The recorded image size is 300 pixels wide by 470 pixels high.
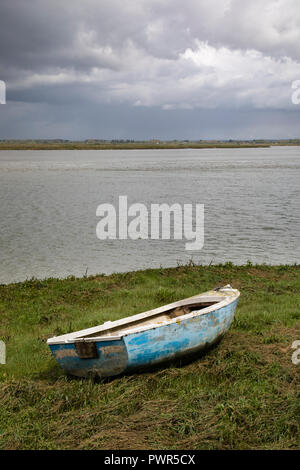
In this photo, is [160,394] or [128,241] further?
[128,241]

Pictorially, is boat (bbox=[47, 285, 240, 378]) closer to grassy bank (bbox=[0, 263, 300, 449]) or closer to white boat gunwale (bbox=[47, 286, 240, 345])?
white boat gunwale (bbox=[47, 286, 240, 345])

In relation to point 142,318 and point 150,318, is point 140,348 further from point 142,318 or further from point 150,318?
point 150,318

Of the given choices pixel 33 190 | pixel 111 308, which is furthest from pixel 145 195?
pixel 111 308

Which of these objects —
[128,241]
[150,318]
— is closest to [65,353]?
[150,318]

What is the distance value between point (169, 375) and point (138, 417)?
1300mm

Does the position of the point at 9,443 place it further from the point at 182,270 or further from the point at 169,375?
the point at 182,270

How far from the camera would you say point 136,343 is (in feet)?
22.1

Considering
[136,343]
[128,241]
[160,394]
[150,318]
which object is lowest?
[160,394]

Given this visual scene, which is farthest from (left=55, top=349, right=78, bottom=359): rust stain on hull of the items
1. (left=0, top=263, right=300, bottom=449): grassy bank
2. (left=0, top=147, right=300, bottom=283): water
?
(left=0, top=147, right=300, bottom=283): water

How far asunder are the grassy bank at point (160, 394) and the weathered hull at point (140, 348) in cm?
20

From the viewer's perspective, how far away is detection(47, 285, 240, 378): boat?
6680mm

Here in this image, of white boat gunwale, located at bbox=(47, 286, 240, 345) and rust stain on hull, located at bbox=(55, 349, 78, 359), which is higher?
white boat gunwale, located at bbox=(47, 286, 240, 345)

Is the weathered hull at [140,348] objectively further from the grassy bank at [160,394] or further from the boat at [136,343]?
the grassy bank at [160,394]

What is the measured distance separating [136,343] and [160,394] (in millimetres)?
807
